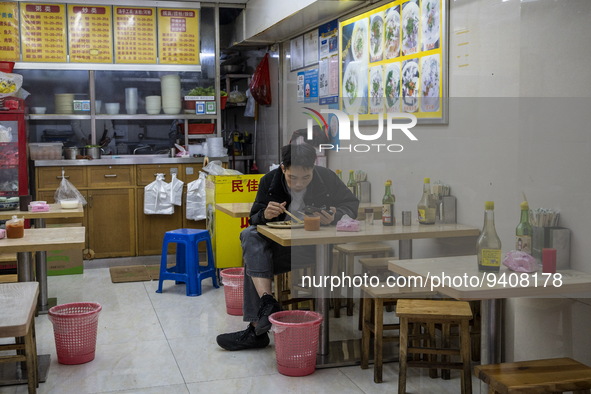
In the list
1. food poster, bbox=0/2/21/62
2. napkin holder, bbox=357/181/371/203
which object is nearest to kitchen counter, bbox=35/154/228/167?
food poster, bbox=0/2/21/62

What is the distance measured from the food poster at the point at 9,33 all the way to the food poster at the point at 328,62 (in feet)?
10.7

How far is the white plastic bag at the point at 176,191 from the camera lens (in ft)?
24.2

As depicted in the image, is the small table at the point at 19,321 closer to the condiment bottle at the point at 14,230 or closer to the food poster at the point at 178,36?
the condiment bottle at the point at 14,230

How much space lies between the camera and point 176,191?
7.41 meters

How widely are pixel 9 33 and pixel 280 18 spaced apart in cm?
299

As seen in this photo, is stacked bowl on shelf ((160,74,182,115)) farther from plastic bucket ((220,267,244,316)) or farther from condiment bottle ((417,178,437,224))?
condiment bottle ((417,178,437,224))

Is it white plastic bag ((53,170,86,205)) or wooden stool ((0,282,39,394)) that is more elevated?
white plastic bag ((53,170,86,205))

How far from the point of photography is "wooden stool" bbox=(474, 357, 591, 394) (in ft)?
8.54

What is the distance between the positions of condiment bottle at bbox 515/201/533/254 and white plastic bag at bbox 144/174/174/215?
15.7ft

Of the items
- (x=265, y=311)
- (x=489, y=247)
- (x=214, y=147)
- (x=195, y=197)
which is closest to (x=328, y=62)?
(x=214, y=147)

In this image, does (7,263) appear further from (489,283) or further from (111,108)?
(489,283)

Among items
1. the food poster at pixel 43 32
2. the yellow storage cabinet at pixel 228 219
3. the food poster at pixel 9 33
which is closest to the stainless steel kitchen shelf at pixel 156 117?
the food poster at pixel 43 32

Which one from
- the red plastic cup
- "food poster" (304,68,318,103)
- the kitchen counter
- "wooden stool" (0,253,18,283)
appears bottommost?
"wooden stool" (0,253,18,283)

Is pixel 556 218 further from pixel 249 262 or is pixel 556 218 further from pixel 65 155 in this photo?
pixel 65 155
